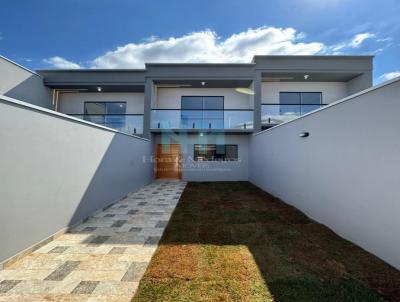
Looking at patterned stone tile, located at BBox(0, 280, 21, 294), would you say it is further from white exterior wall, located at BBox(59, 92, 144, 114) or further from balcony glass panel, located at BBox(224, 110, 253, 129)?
white exterior wall, located at BBox(59, 92, 144, 114)

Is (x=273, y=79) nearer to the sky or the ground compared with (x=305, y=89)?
nearer to the sky

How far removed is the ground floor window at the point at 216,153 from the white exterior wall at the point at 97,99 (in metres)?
4.37

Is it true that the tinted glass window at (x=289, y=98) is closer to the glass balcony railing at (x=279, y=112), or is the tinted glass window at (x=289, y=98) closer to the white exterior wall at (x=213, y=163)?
the glass balcony railing at (x=279, y=112)

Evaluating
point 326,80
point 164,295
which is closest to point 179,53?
point 326,80

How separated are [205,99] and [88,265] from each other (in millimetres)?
10522

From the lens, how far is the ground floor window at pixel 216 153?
11461 mm

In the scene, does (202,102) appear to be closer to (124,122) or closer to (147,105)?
(147,105)

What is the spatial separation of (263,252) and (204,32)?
9.48 meters

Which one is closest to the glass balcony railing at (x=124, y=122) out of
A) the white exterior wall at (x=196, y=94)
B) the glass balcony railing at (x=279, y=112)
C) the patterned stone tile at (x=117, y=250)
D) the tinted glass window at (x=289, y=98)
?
the white exterior wall at (x=196, y=94)

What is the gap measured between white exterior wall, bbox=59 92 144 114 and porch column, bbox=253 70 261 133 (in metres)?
6.53

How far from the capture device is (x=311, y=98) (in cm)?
1168

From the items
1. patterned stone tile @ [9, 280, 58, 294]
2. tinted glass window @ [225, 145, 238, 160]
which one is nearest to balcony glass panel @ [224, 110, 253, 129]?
tinted glass window @ [225, 145, 238, 160]

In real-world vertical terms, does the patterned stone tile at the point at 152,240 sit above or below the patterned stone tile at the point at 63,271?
below

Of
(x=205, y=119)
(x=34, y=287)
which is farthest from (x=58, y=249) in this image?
(x=205, y=119)
